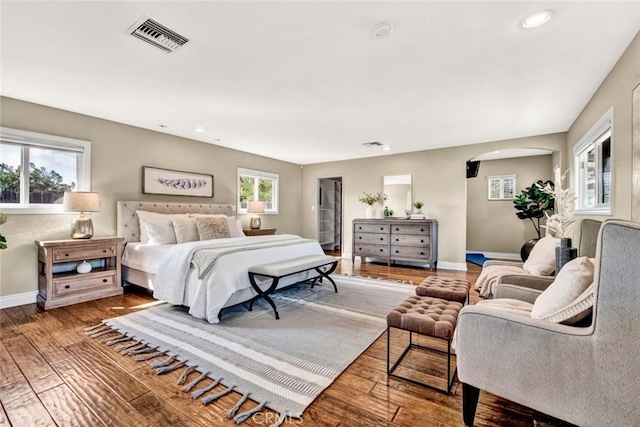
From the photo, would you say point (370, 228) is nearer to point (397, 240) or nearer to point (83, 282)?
point (397, 240)

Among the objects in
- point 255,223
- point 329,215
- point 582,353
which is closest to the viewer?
point 582,353

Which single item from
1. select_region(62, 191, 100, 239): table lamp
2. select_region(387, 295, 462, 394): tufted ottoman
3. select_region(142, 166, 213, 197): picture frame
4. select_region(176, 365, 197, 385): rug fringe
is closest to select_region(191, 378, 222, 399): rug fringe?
select_region(176, 365, 197, 385): rug fringe

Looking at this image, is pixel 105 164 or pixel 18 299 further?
pixel 105 164

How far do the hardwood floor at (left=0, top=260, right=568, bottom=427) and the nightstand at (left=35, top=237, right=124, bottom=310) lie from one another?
98 centimetres

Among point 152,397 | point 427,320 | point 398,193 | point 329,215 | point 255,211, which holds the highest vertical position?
point 398,193

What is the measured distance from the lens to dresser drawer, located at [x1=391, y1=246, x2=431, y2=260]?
5488 mm

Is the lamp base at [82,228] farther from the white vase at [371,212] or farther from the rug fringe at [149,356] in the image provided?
the white vase at [371,212]

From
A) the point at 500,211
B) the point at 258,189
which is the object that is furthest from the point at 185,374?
the point at 500,211

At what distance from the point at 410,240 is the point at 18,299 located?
230 inches

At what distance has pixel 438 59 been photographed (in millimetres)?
2430

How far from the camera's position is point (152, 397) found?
66.3 inches

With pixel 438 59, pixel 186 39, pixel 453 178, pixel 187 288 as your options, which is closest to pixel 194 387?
pixel 187 288

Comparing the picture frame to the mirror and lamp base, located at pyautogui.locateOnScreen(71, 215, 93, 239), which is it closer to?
lamp base, located at pyautogui.locateOnScreen(71, 215, 93, 239)

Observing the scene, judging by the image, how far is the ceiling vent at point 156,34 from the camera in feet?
6.55
